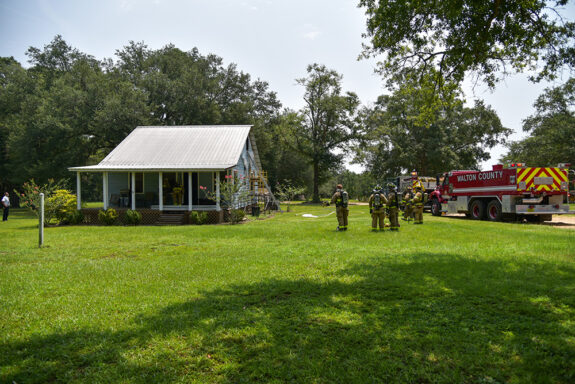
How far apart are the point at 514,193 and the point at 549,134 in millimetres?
26355

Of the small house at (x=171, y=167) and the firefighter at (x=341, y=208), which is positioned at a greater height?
the small house at (x=171, y=167)

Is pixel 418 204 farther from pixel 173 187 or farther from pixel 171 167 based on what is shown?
pixel 173 187

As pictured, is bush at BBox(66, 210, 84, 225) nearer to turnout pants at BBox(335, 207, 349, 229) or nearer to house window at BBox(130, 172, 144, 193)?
house window at BBox(130, 172, 144, 193)

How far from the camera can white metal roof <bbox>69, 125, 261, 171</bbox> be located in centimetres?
2014

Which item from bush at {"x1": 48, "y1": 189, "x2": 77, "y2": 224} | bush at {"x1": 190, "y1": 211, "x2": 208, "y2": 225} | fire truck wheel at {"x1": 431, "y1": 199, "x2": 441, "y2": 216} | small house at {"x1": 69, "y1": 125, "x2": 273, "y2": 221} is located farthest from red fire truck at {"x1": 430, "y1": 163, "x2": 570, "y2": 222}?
bush at {"x1": 48, "y1": 189, "x2": 77, "y2": 224}

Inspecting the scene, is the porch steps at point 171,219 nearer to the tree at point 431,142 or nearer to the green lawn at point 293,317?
the green lawn at point 293,317

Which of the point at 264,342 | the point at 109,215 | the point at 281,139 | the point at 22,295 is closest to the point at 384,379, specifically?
the point at 264,342

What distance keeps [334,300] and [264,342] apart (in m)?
1.69

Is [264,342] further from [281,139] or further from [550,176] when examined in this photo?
[281,139]

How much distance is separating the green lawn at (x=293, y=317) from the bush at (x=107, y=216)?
9.93 m

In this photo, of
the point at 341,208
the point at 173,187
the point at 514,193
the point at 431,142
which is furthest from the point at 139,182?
the point at 431,142

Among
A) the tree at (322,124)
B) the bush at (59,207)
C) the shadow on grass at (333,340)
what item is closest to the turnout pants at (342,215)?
the shadow on grass at (333,340)

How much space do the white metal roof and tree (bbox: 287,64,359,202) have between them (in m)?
21.2

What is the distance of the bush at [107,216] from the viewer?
18750 millimetres
